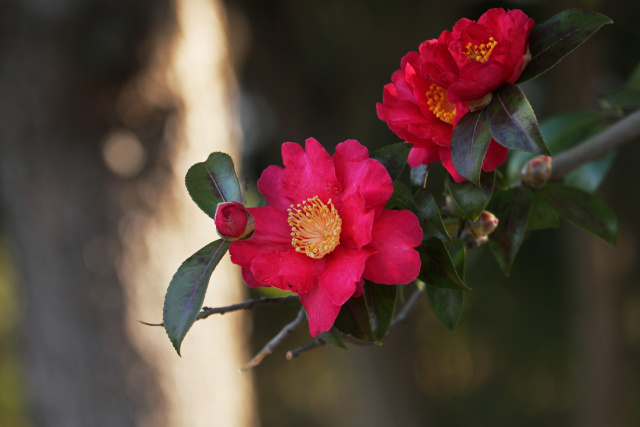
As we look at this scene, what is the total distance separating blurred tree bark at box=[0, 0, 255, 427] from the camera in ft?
5.57

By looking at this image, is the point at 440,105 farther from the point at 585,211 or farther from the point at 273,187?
the point at 585,211

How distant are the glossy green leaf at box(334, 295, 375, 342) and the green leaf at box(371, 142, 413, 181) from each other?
0.32 feet

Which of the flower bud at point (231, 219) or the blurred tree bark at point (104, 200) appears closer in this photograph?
the flower bud at point (231, 219)

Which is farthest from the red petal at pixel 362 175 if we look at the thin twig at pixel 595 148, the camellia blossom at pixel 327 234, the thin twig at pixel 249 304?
the thin twig at pixel 595 148

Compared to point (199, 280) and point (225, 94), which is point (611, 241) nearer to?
point (199, 280)

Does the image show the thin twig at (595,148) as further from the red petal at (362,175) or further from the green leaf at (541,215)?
the red petal at (362,175)

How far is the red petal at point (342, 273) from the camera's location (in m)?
0.39

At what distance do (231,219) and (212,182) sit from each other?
0.21 feet

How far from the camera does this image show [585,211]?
0.61 m

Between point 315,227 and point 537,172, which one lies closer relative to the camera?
point 315,227

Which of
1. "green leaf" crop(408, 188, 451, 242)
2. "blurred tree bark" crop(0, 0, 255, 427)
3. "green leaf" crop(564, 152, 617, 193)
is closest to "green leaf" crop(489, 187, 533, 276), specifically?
"green leaf" crop(408, 188, 451, 242)

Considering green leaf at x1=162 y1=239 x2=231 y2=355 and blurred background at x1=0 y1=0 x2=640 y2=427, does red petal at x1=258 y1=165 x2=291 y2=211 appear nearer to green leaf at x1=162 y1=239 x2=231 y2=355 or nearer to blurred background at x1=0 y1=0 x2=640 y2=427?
green leaf at x1=162 y1=239 x2=231 y2=355

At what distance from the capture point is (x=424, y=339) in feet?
14.0

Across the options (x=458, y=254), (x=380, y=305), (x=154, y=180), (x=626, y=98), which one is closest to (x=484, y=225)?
(x=458, y=254)
